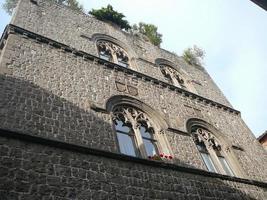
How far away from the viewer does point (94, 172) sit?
Answer: 645 centimetres

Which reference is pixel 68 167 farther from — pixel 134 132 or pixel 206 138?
pixel 206 138

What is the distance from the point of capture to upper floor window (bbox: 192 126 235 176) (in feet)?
31.8

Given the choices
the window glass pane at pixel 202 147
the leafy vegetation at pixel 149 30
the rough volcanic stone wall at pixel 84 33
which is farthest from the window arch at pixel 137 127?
the leafy vegetation at pixel 149 30

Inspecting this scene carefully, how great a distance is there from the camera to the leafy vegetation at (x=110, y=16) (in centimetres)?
1510

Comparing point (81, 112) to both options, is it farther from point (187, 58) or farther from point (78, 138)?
point (187, 58)

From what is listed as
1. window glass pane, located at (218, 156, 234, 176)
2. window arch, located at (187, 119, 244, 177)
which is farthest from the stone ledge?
window glass pane, located at (218, 156, 234, 176)

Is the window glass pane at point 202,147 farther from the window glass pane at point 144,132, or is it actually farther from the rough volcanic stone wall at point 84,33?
the rough volcanic stone wall at point 84,33

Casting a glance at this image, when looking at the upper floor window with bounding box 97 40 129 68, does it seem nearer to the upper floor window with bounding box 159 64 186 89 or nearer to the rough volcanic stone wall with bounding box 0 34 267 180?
the rough volcanic stone wall with bounding box 0 34 267 180

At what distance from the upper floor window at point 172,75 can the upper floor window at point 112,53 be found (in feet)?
6.49

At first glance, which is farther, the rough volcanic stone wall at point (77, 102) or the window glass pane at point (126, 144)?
the window glass pane at point (126, 144)

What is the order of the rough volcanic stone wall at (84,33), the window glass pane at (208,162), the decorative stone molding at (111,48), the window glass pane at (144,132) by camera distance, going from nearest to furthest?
the window glass pane at (144,132) < the window glass pane at (208,162) < the rough volcanic stone wall at (84,33) < the decorative stone molding at (111,48)

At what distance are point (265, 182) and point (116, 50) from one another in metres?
6.93

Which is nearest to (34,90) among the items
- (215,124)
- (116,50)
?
(116,50)

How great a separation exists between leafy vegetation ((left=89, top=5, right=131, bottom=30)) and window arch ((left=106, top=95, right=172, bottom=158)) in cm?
663
